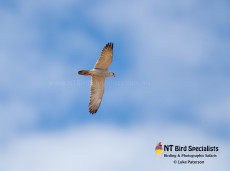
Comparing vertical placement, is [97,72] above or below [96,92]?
above

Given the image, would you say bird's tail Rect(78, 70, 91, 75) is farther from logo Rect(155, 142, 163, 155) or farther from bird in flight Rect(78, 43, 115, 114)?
logo Rect(155, 142, 163, 155)

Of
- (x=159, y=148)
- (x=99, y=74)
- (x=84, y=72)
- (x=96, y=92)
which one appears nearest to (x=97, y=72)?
(x=99, y=74)

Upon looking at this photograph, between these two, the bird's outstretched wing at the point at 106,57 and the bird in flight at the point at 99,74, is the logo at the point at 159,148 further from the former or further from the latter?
the bird's outstretched wing at the point at 106,57

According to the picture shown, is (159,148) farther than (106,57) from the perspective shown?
Yes

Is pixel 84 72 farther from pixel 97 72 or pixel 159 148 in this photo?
pixel 159 148

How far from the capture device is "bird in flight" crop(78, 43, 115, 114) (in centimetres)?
2994

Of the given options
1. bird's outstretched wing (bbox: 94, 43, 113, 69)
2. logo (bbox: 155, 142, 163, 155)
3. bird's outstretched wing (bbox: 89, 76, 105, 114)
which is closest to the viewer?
bird's outstretched wing (bbox: 94, 43, 113, 69)

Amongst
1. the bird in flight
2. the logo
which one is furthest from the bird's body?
the logo

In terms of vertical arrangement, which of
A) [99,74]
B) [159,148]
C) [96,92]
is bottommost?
[159,148]

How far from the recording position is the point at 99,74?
1211 inches

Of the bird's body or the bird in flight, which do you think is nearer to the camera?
the bird in flight

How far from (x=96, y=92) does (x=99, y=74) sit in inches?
46.4

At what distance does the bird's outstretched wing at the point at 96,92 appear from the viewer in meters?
31.1

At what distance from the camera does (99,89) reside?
31453 millimetres
